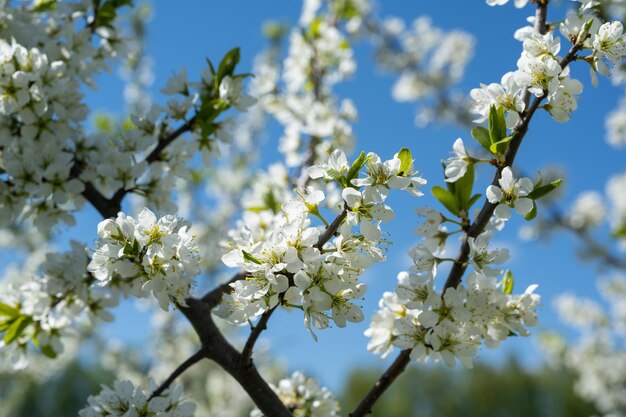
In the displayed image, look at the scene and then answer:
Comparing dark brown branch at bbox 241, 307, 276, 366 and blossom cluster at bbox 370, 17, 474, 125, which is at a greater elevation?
blossom cluster at bbox 370, 17, 474, 125

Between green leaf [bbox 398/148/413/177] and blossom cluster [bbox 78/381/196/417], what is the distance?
83 cm

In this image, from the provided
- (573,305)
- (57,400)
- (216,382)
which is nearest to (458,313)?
(573,305)

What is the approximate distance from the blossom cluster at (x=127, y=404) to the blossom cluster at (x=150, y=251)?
0.97 feet

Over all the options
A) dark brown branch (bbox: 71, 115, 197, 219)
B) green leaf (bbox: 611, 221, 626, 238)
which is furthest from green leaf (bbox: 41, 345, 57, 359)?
green leaf (bbox: 611, 221, 626, 238)

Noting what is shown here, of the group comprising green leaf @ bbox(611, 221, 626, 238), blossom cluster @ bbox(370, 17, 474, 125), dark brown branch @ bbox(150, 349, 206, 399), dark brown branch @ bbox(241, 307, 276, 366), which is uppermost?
blossom cluster @ bbox(370, 17, 474, 125)

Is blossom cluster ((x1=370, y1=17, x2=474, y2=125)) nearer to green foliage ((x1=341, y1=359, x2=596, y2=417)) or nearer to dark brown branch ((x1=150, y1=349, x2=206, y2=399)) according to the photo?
dark brown branch ((x1=150, y1=349, x2=206, y2=399))

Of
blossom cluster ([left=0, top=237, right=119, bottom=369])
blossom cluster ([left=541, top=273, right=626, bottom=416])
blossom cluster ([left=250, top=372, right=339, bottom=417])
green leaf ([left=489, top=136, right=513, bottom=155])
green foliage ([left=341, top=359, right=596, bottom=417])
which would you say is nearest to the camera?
green leaf ([left=489, top=136, right=513, bottom=155])

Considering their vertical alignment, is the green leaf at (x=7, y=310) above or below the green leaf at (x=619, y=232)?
below

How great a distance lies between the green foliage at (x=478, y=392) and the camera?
30.9m

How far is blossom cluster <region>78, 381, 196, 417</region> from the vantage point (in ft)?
4.55

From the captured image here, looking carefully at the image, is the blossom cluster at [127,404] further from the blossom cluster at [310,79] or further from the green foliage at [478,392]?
the green foliage at [478,392]

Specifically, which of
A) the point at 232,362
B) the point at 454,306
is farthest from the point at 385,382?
the point at 232,362

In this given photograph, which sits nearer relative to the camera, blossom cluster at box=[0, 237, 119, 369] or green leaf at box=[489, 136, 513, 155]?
green leaf at box=[489, 136, 513, 155]

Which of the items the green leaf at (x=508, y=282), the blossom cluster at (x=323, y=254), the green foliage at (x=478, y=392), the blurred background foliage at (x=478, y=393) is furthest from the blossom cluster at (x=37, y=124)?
the green foliage at (x=478, y=392)
